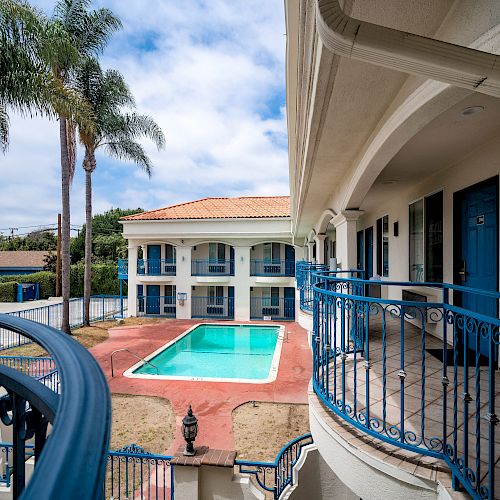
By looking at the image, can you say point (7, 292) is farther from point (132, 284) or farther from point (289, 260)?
point (289, 260)

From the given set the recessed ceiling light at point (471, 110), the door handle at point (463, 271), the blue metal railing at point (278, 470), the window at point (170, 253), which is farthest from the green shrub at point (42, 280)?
the recessed ceiling light at point (471, 110)

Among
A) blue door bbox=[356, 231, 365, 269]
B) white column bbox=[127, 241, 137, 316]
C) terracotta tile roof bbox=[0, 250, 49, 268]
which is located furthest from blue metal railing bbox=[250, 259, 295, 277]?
terracotta tile roof bbox=[0, 250, 49, 268]

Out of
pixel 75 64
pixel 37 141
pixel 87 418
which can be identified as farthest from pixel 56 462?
pixel 37 141

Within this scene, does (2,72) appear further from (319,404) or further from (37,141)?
(319,404)

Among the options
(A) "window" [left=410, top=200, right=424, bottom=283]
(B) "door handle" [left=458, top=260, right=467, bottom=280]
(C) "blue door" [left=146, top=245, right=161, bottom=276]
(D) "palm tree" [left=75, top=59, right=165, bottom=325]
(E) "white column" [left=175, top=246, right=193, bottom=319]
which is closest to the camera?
(B) "door handle" [left=458, top=260, right=467, bottom=280]

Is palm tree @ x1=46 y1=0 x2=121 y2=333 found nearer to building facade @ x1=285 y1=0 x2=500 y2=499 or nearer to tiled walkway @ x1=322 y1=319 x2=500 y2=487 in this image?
building facade @ x1=285 y1=0 x2=500 y2=499

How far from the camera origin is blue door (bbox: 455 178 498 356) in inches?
194

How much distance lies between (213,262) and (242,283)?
310cm

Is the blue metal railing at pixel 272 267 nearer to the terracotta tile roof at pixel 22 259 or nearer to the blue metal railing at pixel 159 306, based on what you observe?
the blue metal railing at pixel 159 306

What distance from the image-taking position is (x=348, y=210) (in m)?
6.39

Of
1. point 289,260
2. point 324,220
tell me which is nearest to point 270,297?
point 289,260

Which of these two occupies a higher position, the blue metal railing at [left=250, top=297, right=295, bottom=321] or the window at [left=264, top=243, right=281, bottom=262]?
the window at [left=264, top=243, right=281, bottom=262]

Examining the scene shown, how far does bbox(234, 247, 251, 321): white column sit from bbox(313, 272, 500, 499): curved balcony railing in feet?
51.4

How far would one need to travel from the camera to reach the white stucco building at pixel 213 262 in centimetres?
2133
